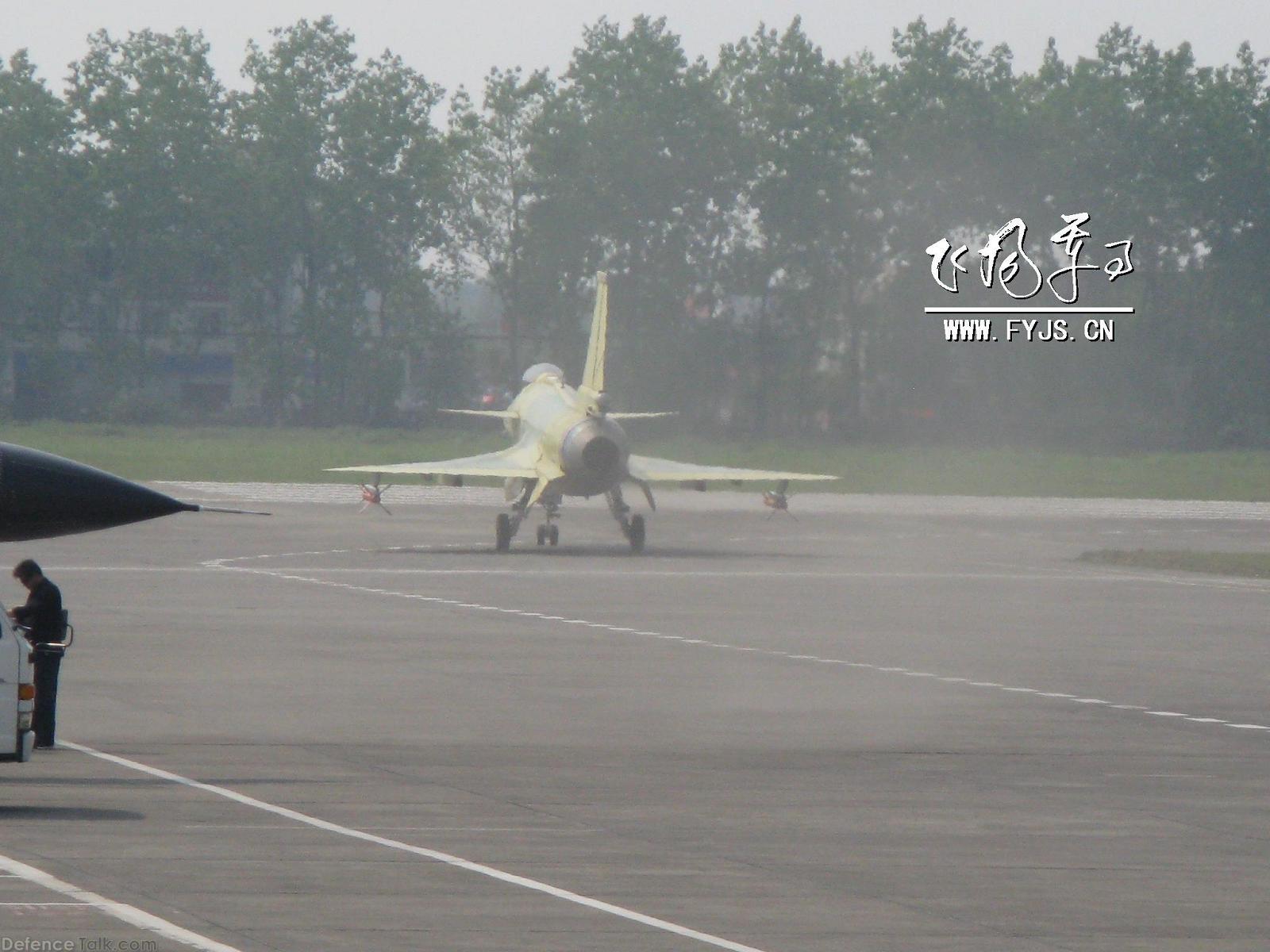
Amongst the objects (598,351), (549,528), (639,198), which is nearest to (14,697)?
(549,528)

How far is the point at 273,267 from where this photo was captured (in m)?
131

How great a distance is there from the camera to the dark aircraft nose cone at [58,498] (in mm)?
16078

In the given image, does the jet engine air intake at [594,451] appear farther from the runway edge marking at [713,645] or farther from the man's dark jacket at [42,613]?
the man's dark jacket at [42,613]

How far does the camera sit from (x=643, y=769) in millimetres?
17734

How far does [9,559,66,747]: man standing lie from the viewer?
17.0 meters

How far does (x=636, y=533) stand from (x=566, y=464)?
2.44 metres

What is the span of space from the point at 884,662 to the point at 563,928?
15.7m

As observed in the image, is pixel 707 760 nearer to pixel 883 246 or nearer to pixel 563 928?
pixel 563 928

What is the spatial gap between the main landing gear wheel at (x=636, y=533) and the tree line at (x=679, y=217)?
7434cm

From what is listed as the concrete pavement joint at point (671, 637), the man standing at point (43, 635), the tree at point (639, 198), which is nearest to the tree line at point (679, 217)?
the tree at point (639, 198)

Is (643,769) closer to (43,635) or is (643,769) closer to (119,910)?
(43,635)

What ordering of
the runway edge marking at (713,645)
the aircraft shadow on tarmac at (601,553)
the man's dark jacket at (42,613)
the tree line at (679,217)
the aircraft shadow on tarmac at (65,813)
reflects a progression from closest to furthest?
the aircraft shadow on tarmac at (65,813)
the man's dark jacket at (42,613)
the runway edge marking at (713,645)
the aircraft shadow on tarmac at (601,553)
the tree line at (679,217)

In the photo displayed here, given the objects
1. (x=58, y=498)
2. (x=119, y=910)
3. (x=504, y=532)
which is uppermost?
(x=58, y=498)

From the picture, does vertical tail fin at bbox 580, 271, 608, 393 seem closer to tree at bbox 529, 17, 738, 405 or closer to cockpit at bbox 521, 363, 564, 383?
cockpit at bbox 521, 363, 564, 383
